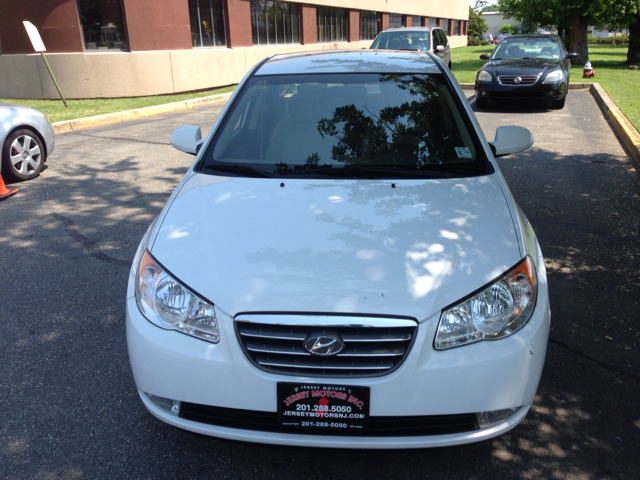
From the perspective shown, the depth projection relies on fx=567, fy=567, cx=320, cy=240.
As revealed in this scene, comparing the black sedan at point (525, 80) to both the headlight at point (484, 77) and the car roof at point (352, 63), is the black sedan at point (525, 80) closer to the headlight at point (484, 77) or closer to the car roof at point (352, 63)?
the headlight at point (484, 77)

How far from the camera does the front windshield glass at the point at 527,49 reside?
14.0m

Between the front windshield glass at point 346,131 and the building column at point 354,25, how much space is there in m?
26.3

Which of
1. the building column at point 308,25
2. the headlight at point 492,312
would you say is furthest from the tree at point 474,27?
the headlight at point 492,312

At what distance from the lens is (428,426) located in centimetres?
217

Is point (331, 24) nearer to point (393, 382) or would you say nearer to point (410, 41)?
point (410, 41)

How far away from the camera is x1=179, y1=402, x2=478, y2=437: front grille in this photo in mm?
2152

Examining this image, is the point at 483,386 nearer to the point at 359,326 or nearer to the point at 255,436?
the point at 359,326

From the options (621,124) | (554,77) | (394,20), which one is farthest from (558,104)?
(394,20)

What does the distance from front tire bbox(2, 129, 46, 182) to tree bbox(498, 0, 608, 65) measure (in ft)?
65.3

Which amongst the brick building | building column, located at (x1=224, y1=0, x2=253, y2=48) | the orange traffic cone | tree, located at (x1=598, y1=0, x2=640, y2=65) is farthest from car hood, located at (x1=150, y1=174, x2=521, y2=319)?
tree, located at (x1=598, y1=0, x2=640, y2=65)

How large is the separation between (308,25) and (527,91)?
46.1 feet

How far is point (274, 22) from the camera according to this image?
21.9 m

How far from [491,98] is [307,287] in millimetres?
11590

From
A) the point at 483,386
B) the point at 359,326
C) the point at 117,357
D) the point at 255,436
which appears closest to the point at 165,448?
the point at 255,436
